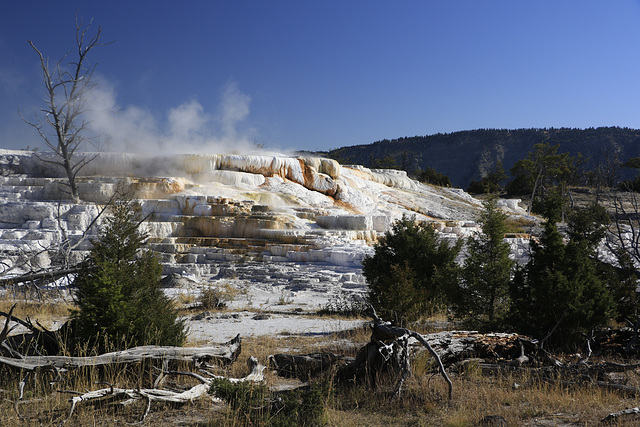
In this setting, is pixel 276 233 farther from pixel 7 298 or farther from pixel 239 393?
pixel 239 393

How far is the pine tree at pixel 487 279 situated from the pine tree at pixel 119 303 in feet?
14.4

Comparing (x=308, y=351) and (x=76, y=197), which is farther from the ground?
(x=76, y=197)

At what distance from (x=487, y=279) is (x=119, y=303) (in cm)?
522

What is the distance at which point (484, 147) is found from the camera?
102 m

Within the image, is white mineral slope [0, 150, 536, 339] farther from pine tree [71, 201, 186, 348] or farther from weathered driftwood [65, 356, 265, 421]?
weathered driftwood [65, 356, 265, 421]

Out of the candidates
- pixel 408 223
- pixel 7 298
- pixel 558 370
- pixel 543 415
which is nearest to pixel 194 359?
pixel 543 415

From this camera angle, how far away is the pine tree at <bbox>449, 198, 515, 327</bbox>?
22.5ft

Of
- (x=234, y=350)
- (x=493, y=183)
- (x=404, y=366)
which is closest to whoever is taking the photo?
(x=404, y=366)

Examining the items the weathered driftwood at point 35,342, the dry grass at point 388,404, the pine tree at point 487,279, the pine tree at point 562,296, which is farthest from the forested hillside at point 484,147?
the dry grass at point 388,404

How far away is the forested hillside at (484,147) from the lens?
92750mm

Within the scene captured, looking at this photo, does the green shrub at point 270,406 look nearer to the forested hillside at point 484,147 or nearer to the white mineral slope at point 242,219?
the white mineral slope at point 242,219

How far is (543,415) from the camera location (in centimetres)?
332

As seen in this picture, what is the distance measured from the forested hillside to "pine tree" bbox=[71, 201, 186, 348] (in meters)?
85.2

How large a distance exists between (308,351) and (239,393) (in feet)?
7.31
